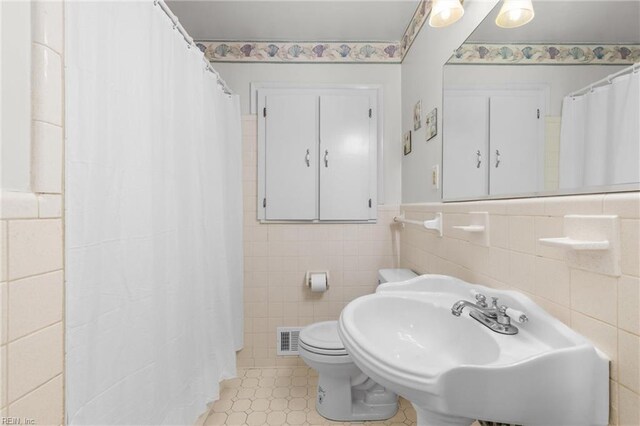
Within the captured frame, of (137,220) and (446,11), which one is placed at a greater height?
(446,11)

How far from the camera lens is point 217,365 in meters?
1.52

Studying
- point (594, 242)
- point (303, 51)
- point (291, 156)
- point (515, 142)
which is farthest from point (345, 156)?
point (594, 242)

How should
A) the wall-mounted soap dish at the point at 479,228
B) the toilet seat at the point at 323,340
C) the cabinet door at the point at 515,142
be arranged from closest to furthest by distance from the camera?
the cabinet door at the point at 515,142, the wall-mounted soap dish at the point at 479,228, the toilet seat at the point at 323,340

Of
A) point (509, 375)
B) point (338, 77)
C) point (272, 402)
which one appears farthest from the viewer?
point (338, 77)

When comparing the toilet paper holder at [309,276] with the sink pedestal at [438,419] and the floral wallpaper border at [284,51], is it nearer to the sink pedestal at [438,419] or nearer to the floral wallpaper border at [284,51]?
the sink pedestal at [438,419]

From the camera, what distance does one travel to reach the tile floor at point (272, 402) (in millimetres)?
1499

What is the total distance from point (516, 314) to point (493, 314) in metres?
0.07

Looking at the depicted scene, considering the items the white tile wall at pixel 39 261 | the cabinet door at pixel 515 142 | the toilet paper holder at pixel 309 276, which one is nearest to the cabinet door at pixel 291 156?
the toilet paper holder at pixel 309 276

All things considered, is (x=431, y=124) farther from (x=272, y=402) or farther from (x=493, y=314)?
(x=272, y=402)

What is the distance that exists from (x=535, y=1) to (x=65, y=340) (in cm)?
159

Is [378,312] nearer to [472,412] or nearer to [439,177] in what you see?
[472,412]

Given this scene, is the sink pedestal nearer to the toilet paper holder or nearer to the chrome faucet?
the chrome faucet

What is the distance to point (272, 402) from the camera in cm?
163

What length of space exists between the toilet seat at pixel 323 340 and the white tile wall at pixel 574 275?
73 cm
